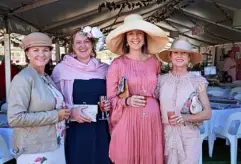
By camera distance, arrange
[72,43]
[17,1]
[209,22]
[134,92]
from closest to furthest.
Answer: [134,92] → [72,43] → [17,1] → [209,22]

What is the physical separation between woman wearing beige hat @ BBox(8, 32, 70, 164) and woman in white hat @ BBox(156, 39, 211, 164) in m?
0.64

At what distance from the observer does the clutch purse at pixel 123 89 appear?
2098 millimetres

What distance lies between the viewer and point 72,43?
236 centimetres

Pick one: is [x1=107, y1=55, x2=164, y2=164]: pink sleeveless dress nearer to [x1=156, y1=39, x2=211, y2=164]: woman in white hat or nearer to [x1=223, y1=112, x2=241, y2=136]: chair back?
[x1=156, y1=39, x2=211, y2=164]: woman in white hat

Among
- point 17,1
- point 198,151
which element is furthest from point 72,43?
point 17,1

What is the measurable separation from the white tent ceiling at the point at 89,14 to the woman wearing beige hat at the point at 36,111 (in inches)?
147

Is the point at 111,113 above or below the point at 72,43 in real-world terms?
below

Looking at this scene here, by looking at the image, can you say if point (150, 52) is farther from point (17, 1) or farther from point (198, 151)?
point (17, 1)

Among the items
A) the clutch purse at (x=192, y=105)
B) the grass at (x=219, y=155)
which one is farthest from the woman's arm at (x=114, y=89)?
the grass at (x=219, y=155)

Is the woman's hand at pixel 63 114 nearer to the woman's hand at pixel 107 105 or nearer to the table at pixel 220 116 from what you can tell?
the woman's hand at pixel 107 105

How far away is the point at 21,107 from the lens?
1.84 metres

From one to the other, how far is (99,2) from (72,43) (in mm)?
5347

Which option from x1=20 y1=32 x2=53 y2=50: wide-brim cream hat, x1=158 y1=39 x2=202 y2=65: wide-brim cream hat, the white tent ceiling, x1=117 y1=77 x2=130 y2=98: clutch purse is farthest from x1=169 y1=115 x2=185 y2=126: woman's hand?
the white tent ceiling

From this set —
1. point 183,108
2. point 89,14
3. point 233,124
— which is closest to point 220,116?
point 233,124
